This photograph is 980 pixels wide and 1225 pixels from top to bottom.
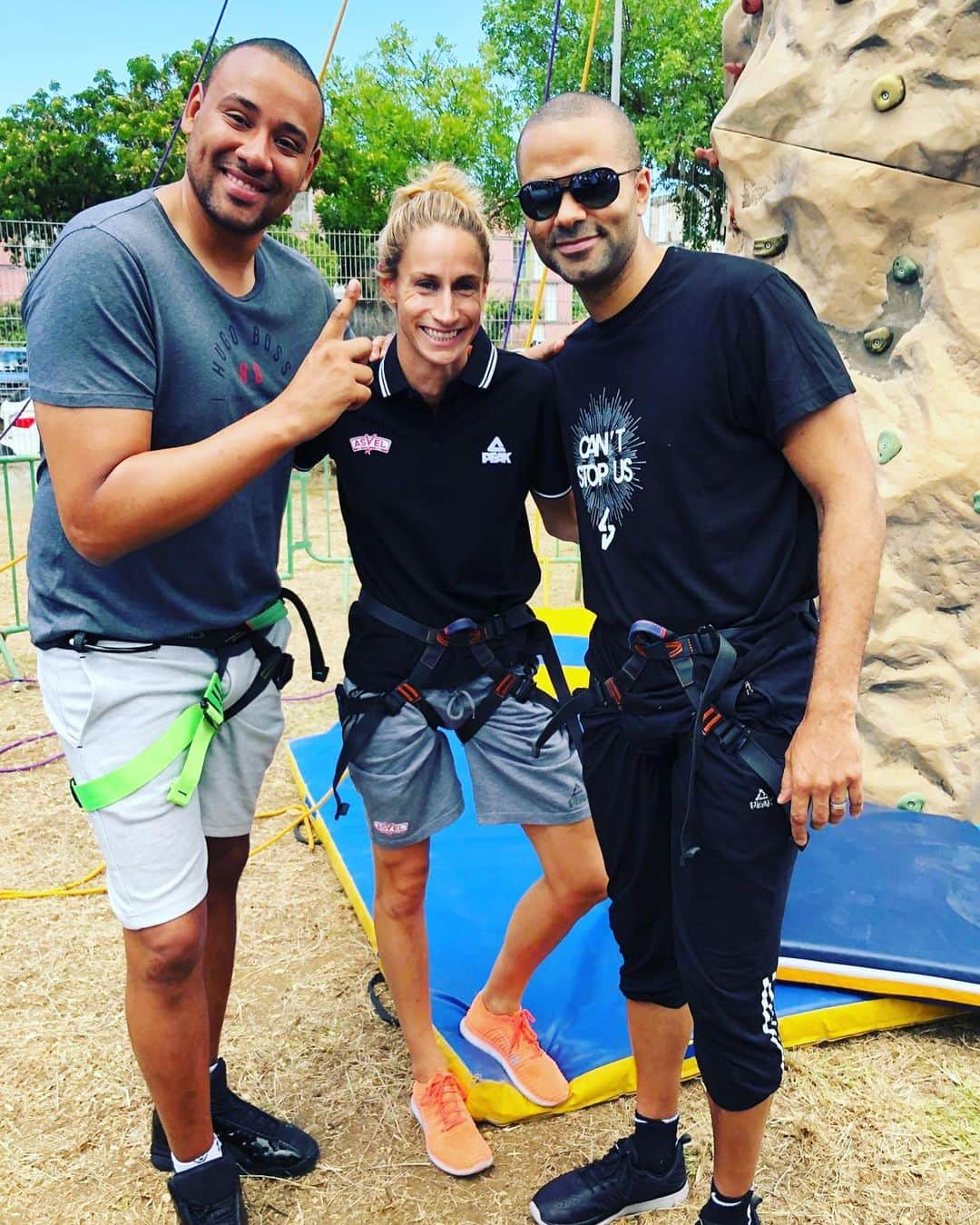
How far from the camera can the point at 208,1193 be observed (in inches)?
83.0

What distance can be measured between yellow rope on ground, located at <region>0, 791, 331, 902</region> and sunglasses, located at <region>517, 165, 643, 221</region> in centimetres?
250

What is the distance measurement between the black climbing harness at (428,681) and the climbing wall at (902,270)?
1.94 m

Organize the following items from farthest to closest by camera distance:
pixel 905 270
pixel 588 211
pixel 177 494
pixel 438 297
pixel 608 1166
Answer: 1. pixel 905 270
2. pixel 608 1166
3. pixel 438 297
4. pixel 588 211
5. pixel 177 494

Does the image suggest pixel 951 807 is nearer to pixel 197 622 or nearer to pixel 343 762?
pixel 343 762

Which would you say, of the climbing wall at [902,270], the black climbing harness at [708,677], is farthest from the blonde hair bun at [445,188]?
the climbing wall at [902,270]

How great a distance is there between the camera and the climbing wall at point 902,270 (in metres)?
3.46

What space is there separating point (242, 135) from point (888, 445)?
2.64m

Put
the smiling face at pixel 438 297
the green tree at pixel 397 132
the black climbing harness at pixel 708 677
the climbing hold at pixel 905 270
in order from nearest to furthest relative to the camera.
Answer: the black climbing harness at pixel 708 677, the smiling face at pixel 438 297, the climbing hold at pixel 905 270, the green tree at pixel 397 132

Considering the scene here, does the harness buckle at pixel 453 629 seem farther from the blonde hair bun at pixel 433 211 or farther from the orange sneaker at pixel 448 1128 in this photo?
the orange sneaker at pixel 448 1128

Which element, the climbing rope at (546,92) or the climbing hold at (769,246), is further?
the climbing hold at (769,246)

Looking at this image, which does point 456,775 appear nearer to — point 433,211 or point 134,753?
point 134,753

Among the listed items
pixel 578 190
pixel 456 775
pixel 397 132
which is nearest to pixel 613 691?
pixel 456 775

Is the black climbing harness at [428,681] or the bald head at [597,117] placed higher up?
the bald head at [597,117]

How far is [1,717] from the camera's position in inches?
215
